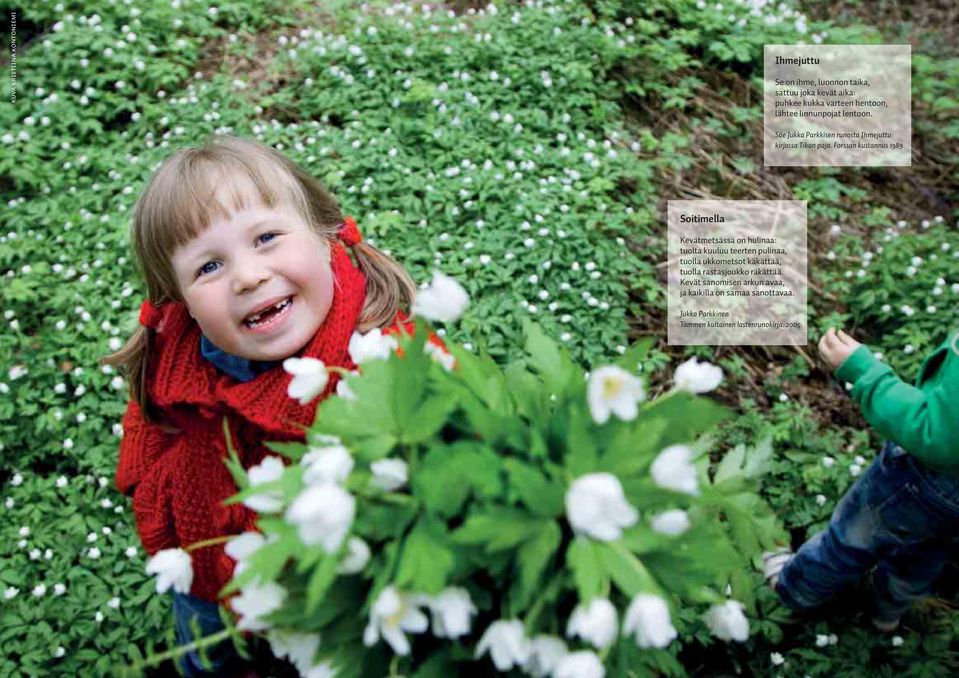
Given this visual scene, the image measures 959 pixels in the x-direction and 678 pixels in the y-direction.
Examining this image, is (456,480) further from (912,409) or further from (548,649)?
(912,409)

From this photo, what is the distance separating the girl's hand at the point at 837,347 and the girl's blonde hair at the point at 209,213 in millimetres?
1241

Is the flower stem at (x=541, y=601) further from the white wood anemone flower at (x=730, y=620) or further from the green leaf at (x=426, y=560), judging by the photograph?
the white wood anemone flower at (x=730, y=620)

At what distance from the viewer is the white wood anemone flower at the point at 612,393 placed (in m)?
1.04

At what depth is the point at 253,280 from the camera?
177cm

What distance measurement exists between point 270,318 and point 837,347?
161 cm

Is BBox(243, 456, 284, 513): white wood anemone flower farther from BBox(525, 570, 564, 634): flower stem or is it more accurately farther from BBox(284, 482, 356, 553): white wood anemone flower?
BBox(525, 570, 564, 634): flower stem

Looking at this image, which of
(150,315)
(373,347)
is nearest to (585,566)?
(373,347)

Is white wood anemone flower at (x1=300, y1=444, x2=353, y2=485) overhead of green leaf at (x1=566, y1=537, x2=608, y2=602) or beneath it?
overhead

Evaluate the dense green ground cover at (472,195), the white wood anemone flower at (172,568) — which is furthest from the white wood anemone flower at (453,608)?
the dense green ground cover at (472,195)

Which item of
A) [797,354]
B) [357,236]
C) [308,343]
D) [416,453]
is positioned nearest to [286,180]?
[357,236]

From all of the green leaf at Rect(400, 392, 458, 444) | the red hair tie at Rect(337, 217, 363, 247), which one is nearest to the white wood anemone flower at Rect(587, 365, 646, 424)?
the green leaf at Rect(400, 392, 458, 444)

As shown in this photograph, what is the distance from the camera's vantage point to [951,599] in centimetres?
290

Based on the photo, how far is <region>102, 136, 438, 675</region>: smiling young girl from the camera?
1.82 meters

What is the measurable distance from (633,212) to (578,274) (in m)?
0.62
